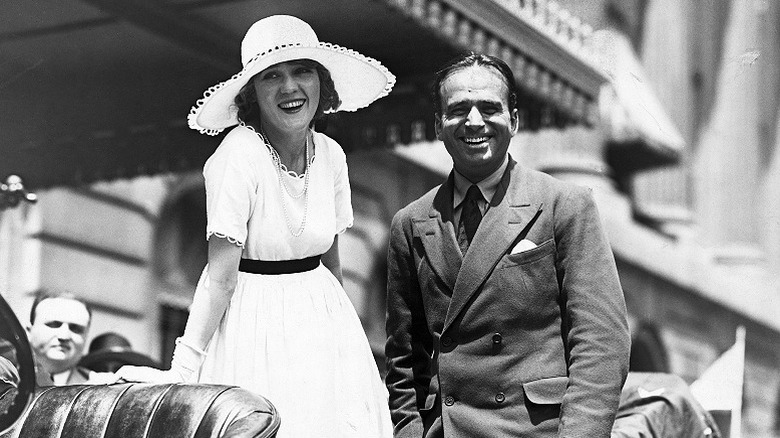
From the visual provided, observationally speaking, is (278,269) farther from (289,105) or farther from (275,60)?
(275,60)

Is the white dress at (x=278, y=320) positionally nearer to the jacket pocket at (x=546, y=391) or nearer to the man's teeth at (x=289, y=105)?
the man's teeth at (x=289, y=105)

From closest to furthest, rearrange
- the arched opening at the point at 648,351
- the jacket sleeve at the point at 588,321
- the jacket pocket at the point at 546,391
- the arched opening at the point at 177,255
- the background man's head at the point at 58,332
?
the jacket sleeve at the point at 588,321
the jacket pocket at the point at 546,391
the background man's head at the point at 58,332
the arched opening at the point at 177,255
the arched opening at the point at 648,351

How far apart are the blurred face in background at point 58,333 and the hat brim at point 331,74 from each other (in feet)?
7.71

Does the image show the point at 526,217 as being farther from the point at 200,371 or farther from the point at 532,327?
the point at 200,371

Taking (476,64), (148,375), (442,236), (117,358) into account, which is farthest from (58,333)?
(476,64)

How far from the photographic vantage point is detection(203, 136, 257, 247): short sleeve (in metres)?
4.83

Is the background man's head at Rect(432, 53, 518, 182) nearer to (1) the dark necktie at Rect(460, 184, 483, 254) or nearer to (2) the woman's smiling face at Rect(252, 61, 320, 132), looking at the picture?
(1) the dark necktie at Rect(460, 184, 483, 254)

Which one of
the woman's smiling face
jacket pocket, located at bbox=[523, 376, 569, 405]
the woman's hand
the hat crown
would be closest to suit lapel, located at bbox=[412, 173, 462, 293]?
jacket pocket, located at bbox=[523, 376, 569, 405]

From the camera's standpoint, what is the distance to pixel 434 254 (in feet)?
15.6

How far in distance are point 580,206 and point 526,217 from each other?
0.61ft

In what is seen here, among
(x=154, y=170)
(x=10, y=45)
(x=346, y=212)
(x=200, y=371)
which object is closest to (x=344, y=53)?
(x=346, y=212)

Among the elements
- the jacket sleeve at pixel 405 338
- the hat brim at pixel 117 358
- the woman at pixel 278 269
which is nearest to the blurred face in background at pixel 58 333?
the hat brim at pixel 117 358

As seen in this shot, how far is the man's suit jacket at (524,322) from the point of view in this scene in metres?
4.48

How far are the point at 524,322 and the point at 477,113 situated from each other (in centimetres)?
72
